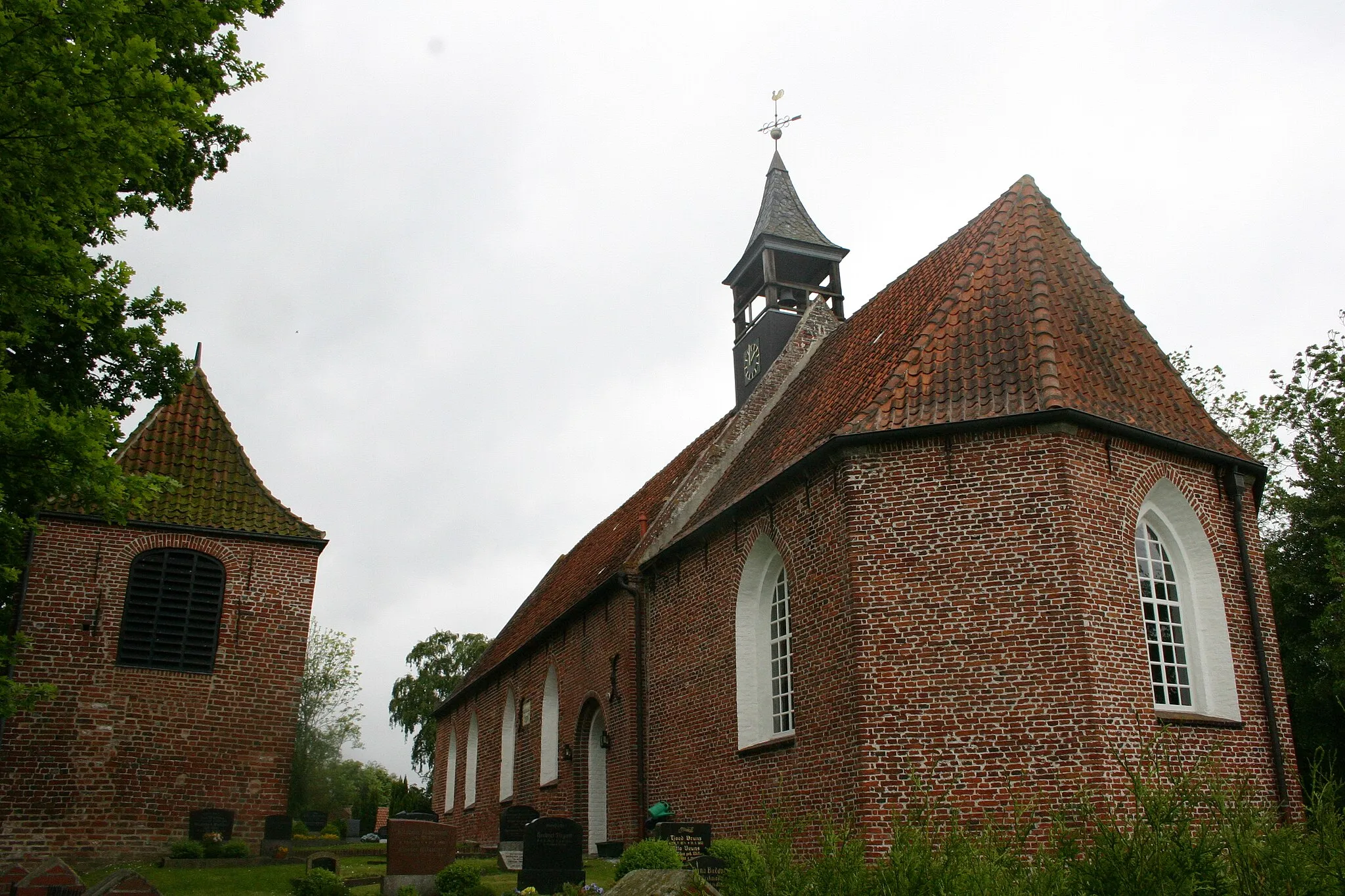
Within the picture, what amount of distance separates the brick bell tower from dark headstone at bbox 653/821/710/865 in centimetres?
961

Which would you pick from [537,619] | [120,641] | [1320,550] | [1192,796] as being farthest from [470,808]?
[1192,796]

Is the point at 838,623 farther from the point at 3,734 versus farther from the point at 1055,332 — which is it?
the point at 3,734

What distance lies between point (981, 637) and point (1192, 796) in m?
5.31

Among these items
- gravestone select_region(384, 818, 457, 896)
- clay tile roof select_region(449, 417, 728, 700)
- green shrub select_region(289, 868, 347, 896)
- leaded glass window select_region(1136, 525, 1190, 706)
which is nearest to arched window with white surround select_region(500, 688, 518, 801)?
clay tile roof select_region(449, 417, 728, 700)

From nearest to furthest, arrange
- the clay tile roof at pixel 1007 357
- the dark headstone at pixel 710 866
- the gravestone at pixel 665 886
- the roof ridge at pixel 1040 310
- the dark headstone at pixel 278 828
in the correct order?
the gravestone at pixel 665 886, the dark headstone at pixel 710 866, the roof ridge at pixel 1040 310, the clay tile roof at pixel 1007 357, the dark headstone at pixel 278 828

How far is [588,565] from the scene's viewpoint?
22141mm

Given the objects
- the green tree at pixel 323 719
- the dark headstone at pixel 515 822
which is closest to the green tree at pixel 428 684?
the green tree at pixel 323 719

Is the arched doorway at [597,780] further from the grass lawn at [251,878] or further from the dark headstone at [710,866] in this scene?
the dark headstone at [710,866]

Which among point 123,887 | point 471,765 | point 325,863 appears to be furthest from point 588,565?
point 123,887

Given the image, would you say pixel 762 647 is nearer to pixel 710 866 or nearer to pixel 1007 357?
pixel 710 866

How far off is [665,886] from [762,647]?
7028 mm

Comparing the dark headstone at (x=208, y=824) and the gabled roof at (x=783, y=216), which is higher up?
the gabled roof at (x=783, y=216)

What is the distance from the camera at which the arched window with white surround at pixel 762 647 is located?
1357cm

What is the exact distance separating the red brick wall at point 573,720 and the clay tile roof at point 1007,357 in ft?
10.8
